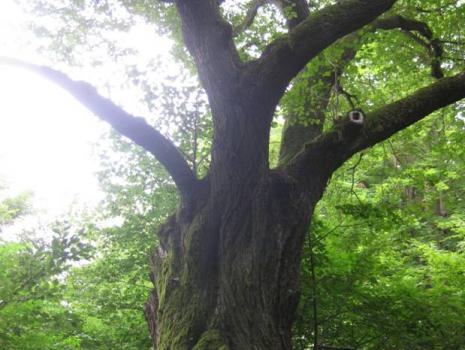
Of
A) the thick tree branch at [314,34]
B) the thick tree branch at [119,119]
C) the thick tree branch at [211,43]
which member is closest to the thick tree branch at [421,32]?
the thick tree branch at [314,34]


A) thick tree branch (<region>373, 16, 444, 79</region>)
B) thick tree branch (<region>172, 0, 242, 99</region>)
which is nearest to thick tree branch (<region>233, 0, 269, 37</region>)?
thick tree branch (<region>373, 16, 444, 79</region>)

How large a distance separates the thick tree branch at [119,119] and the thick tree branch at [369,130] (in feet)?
4.01

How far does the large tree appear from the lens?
12.5ft

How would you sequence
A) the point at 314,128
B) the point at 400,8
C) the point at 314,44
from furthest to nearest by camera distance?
the point at 400,8 < the point at 314,128 < the point at 314,44

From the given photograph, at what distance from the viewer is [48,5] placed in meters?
6.49

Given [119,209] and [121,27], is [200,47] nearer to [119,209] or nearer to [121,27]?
[121,27]

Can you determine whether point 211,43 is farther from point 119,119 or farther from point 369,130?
point 369,130

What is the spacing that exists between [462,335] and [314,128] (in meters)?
3.28

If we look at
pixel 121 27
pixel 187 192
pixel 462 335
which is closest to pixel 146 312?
pixel 187 192

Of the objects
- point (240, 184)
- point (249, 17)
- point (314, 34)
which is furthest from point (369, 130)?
point (249, 17)

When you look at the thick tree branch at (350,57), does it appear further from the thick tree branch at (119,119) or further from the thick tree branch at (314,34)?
the thick tree branch at (119,119)

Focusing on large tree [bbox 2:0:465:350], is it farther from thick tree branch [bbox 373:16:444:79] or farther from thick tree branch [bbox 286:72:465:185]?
thick tree branch [bbox 373:16:444:79]

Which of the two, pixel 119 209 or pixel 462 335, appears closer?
pixel 462 335

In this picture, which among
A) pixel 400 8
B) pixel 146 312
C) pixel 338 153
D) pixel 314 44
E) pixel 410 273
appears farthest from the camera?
pixel 410 273
